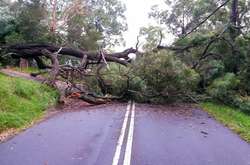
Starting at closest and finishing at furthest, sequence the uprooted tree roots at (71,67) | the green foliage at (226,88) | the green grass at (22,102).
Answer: the green grass at (22,102)
the uprooted tree roots at (71,67)
the green foliage at (226,88)

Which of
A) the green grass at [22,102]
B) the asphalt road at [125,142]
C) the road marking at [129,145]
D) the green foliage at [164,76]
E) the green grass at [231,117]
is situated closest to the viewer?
the road marking at [129,145]

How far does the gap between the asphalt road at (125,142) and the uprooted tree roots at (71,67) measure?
3.61 metres

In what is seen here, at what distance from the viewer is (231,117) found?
1625 cm

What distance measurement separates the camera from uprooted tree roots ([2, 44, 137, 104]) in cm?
1928

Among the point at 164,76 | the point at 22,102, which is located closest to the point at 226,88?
the point at 164,76

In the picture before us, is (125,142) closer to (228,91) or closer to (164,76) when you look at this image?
(164,76)

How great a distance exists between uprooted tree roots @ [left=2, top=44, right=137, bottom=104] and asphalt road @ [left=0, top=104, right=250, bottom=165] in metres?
3.61

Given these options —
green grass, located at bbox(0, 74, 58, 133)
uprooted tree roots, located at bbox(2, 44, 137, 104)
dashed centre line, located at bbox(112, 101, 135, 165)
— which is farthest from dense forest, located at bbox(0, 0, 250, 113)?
dashed centre line, located at bbox(112, 101, 135, 165)

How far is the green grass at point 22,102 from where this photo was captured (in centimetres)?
1293

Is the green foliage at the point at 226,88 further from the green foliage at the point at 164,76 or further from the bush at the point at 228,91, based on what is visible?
the green foliage at the point at 164,76

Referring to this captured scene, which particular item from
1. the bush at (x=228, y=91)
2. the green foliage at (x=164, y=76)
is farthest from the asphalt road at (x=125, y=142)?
the bush at (x=228, y=91)

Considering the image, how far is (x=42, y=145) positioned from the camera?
9.88 m

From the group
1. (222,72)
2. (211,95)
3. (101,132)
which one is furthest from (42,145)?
(222,72)

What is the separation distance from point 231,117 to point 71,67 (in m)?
8.58
